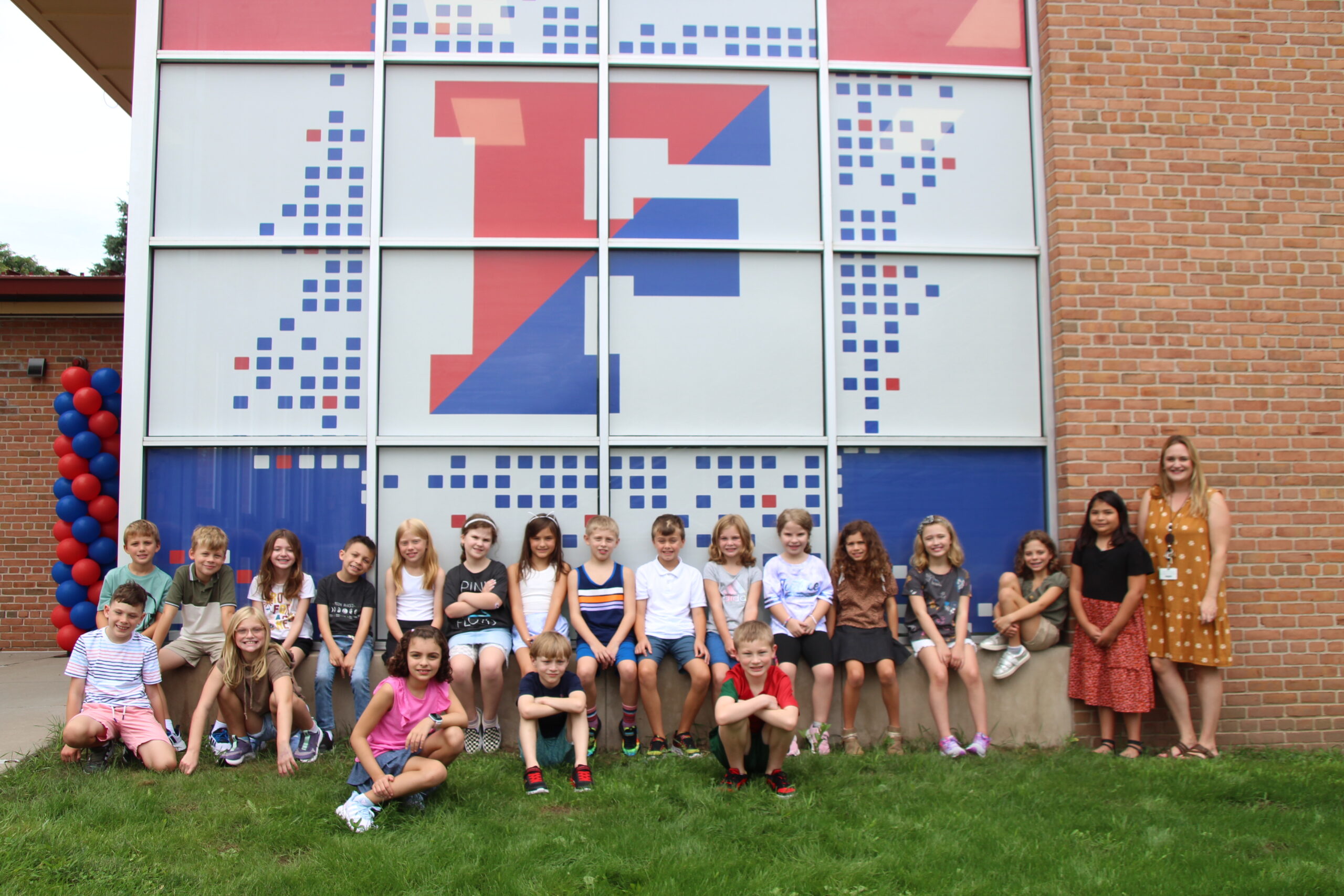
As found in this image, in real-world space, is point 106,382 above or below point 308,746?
above

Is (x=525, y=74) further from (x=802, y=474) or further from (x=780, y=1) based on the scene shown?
(x=802, y=474)

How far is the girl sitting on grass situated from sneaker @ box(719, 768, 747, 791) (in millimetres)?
1356

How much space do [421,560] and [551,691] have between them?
4.90ft

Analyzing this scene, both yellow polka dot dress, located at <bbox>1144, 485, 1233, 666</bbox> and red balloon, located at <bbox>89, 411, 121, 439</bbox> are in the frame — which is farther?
red balloon, located at <bbox>89, 411, 121, 439</bbox>

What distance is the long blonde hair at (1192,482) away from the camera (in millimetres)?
Result: 5918

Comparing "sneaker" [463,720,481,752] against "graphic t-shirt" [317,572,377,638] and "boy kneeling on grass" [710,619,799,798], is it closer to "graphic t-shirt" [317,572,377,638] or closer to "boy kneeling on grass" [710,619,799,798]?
"graphic t-shirt" [317,572,377,638]

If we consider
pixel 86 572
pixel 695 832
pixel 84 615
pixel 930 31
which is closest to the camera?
pixel 695 832

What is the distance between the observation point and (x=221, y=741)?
17.6ft

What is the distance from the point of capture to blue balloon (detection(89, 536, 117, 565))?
869cm

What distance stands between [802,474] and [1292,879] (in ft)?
11.6

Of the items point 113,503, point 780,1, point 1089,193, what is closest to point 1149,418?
point 1089,193

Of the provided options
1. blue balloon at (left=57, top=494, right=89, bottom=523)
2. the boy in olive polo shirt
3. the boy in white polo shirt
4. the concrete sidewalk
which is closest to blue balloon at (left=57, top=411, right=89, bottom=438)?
blue balloon at (left=57, top=494, right=89, bottom=523)

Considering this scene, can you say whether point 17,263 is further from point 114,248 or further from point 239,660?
point 239,660

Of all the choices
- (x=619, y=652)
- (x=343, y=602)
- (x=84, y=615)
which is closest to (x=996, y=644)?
(x=619, y=652)
